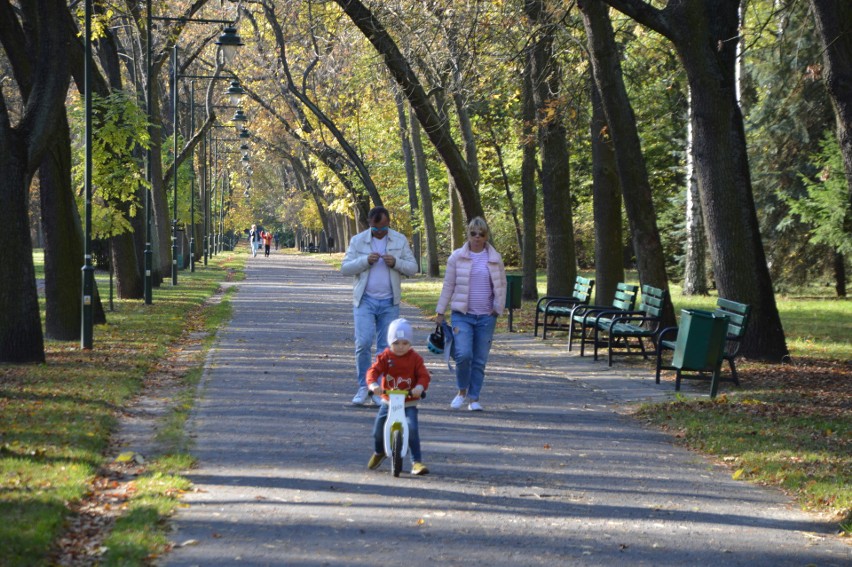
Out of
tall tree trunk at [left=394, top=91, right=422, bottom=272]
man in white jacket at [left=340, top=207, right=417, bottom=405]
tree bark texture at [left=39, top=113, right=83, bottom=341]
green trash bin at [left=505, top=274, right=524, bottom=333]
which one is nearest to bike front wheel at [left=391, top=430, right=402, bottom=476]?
man in white jacket at [left=340, top=207, right=417, bottom=405]

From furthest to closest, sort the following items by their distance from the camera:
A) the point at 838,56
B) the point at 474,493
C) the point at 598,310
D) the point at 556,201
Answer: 1. the point at 556,201
2. the point at 598,310
3. the point at 838,56
4. the point at 474,493

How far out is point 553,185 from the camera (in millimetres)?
24578

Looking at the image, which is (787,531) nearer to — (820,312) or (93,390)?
(93,390)

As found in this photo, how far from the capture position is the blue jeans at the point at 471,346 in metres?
11.7

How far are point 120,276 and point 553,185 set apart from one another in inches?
395

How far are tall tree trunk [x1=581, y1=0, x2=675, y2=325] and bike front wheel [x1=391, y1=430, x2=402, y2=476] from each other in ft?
31.7

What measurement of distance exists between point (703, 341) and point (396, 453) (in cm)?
544

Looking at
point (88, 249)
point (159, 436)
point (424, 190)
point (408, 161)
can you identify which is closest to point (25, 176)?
point (88, 249)

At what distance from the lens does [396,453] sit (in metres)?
8.32

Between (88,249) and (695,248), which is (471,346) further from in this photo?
(695,248)

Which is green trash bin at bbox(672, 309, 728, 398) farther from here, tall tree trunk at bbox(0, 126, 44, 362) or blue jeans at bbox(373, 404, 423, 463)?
tall tree trunk at bbox(0, 126, 44, 362)

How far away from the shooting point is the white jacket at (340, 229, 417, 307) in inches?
456

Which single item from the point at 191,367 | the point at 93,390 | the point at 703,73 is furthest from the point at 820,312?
the point at 93,390

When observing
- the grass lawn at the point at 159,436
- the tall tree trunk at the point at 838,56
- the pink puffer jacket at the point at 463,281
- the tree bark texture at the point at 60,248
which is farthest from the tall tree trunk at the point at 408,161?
the pink puffer jacket at the point at 463,281
